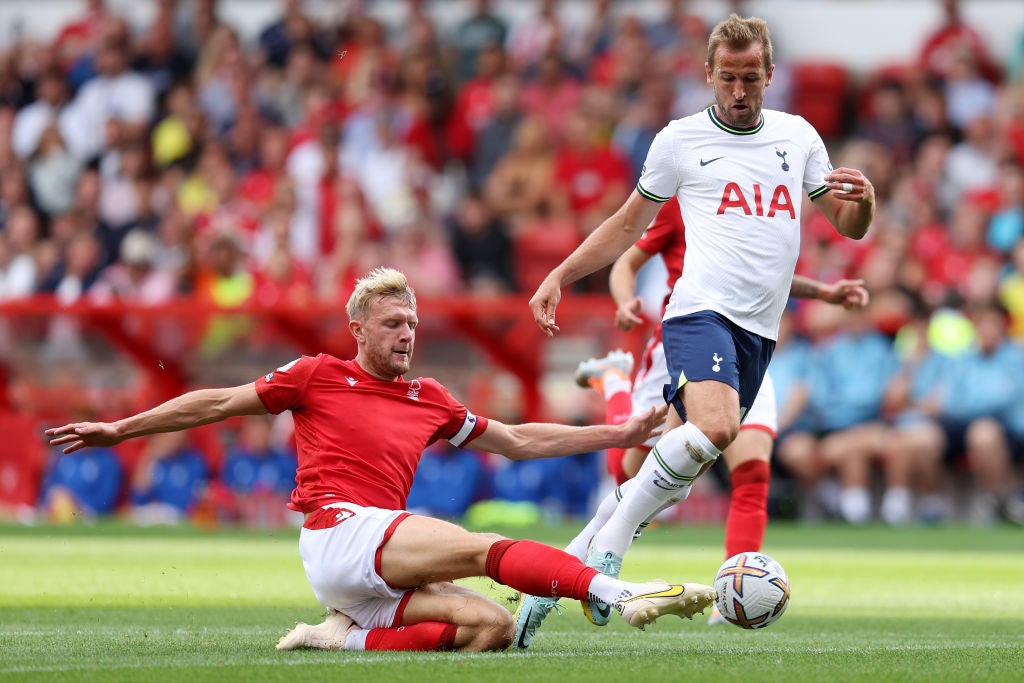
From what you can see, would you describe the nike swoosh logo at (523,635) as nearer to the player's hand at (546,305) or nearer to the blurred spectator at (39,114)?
the player's hand at (546,305)

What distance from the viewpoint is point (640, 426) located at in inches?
274

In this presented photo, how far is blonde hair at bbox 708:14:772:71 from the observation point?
6.99 metres

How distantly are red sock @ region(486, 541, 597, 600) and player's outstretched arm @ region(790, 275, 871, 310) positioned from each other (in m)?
2.65

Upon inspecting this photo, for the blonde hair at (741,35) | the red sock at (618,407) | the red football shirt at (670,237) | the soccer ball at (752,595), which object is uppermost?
the blonde hair at (741,35)

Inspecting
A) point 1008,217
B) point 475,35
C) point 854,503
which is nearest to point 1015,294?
point 1008,217

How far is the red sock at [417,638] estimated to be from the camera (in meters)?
6.47

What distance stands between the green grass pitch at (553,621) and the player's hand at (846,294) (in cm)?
160

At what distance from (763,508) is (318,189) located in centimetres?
1167

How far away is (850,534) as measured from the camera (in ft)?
49.4

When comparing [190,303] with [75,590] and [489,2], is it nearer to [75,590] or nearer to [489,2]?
[489,2]

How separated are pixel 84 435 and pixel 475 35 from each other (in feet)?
50.4

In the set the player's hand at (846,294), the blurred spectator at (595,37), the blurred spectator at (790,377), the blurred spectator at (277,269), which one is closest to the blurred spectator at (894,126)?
the blurred spectator at (790,377)

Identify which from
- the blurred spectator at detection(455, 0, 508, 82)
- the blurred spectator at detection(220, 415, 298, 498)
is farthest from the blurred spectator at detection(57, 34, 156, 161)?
the blurred spectator at detection(220, 415, 298, 498)

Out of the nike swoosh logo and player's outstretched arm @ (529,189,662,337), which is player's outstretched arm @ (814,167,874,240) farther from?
the nike swoosh logo
